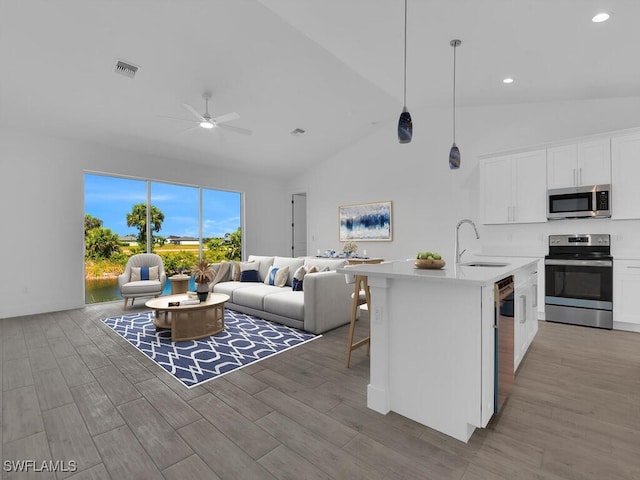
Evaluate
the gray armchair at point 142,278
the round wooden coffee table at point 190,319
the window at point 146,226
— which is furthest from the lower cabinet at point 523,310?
the window at point 146,226

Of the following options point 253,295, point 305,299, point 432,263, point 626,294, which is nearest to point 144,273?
point 253,295

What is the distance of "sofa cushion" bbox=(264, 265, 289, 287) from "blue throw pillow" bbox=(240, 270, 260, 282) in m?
0.36

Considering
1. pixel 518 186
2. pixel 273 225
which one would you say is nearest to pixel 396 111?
pixel 518 186

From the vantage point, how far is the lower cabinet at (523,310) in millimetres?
2400

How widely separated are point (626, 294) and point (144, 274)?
22.6 feet

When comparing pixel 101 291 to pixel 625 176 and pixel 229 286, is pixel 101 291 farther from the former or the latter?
pixel 625 176

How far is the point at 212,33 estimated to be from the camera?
3.39 meters

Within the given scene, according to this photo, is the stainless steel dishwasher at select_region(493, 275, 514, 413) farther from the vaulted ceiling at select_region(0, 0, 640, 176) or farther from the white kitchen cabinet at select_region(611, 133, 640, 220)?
the white kitchen cabinet at select_region(611, 133, 640, 220)

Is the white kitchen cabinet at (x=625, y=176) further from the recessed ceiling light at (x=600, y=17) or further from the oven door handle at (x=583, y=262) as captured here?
the recessed ceiling light at (x=600, y=17)

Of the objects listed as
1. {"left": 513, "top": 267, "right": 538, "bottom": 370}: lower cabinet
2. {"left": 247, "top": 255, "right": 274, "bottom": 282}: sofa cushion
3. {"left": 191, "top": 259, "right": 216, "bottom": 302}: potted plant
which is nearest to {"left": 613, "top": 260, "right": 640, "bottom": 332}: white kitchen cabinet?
{"left": 513, "top": 267, "right": 538, "bottom": 370}: lower cabinet

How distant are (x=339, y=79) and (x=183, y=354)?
425 cm

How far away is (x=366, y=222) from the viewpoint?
6.65m

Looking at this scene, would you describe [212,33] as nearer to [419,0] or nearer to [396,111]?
[419,0]

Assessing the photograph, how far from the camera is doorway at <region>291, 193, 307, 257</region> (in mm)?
8523
